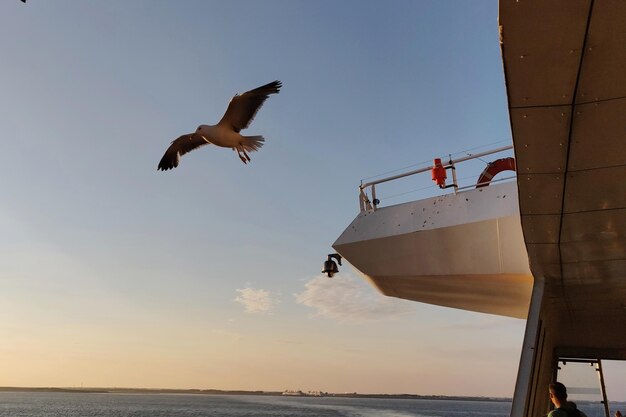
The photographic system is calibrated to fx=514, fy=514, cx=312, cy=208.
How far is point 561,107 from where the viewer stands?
3047 mm

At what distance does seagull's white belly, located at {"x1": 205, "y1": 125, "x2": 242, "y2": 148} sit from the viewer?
8.95m

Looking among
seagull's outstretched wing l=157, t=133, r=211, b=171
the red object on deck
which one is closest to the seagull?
seagull's outstretched wing l=157, t=133, r=211, b=171

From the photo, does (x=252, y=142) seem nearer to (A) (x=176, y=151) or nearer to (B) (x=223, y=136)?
(B) (x=223, y=136)

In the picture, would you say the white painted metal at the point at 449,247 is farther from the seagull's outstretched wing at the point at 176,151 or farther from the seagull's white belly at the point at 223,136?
the seagull's outstretched wing at the point at 176,151

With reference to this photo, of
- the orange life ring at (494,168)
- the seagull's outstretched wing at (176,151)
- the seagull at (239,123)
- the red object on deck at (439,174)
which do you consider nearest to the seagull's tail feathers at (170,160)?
the seagull's outstretched wing at (176,151)

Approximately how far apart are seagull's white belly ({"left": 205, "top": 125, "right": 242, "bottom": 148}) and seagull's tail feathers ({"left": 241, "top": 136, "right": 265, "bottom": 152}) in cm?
11

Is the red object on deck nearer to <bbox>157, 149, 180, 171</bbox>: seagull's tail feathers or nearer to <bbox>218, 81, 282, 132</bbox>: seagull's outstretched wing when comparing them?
<bbox>218, 81, 282, 132</bbox>: seagull's outstretched wing

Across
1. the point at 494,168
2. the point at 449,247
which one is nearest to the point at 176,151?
the point at 449,247

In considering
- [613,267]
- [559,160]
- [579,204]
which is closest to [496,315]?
[613,267]

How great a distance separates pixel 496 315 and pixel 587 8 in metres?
9.70

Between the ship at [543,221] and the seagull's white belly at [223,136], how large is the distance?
2.42m

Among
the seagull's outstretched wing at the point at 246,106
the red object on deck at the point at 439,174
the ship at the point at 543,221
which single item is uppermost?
the seagull's outstretched wing at the point at 246,106

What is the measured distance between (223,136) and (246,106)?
67 cm

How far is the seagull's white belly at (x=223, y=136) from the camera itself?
8.95m
